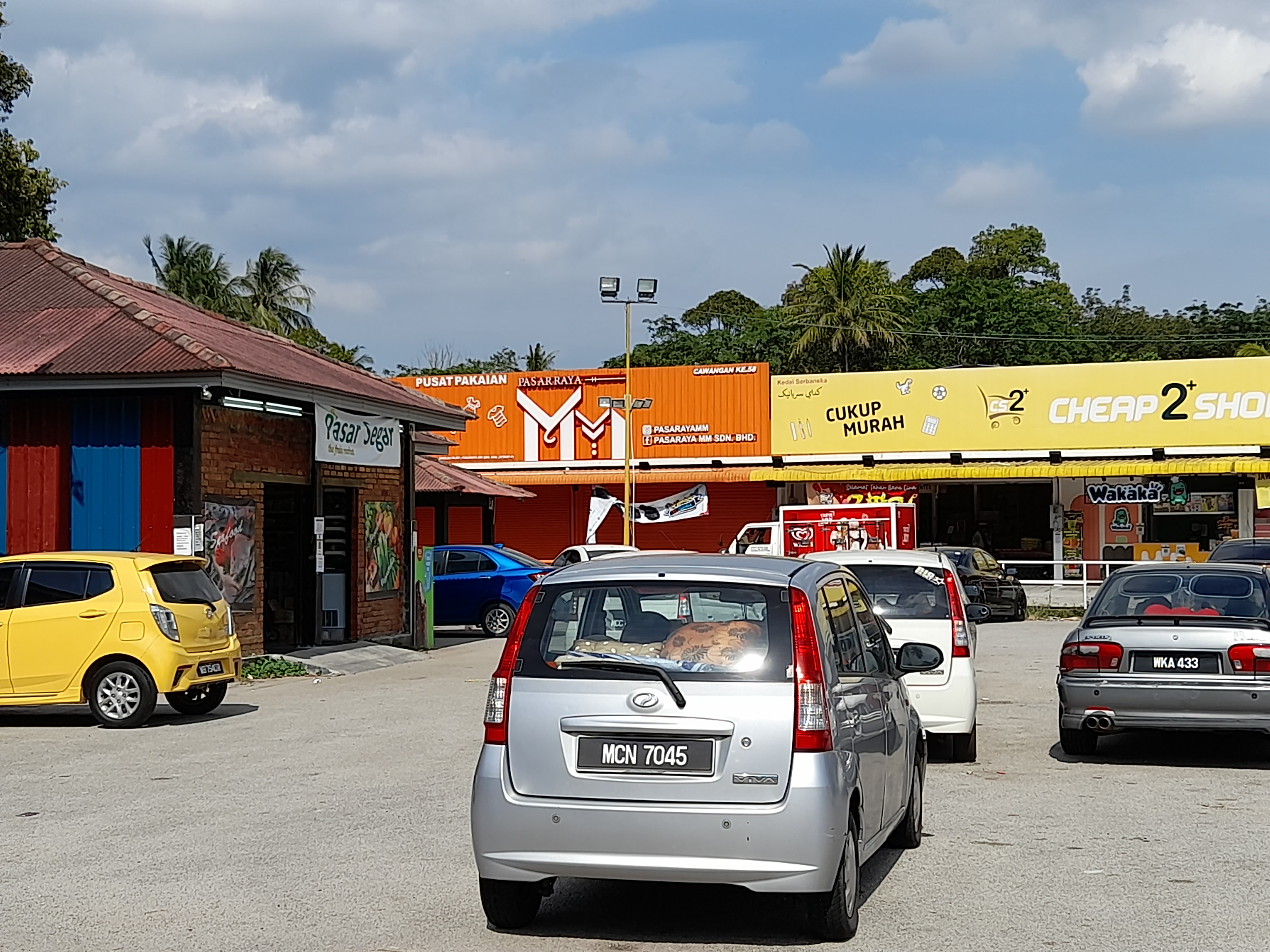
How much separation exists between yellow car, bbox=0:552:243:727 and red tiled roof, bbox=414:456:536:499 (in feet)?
63.8

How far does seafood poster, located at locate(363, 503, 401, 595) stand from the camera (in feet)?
81.0

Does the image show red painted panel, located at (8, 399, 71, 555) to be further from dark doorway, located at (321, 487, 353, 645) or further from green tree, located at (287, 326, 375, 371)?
green tree, located at (287, 326, 375, 371)

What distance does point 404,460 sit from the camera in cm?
2647

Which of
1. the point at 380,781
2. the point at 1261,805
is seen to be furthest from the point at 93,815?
the point at 1261,805

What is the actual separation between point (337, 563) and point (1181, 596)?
14765mm

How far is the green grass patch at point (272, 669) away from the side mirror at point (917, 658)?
12904 mm

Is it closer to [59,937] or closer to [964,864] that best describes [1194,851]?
[964,864]

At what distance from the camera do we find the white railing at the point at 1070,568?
111 feet

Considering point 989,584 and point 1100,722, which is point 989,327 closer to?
point 989,584

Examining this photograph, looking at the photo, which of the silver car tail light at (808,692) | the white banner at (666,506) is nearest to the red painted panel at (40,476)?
the silver car tail light at (808,692)

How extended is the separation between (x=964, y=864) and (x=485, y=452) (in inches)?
1492

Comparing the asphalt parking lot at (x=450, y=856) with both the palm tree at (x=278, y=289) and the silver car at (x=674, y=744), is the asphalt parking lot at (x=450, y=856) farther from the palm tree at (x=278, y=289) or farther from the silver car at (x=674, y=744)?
the palm tree at (x=278, y=289)

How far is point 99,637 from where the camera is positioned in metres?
14.6

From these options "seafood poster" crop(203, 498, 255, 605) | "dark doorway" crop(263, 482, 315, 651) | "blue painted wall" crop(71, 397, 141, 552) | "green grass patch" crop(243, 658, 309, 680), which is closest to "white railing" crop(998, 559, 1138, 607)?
"dark doorway" crop(263, 482, 315, 651)
